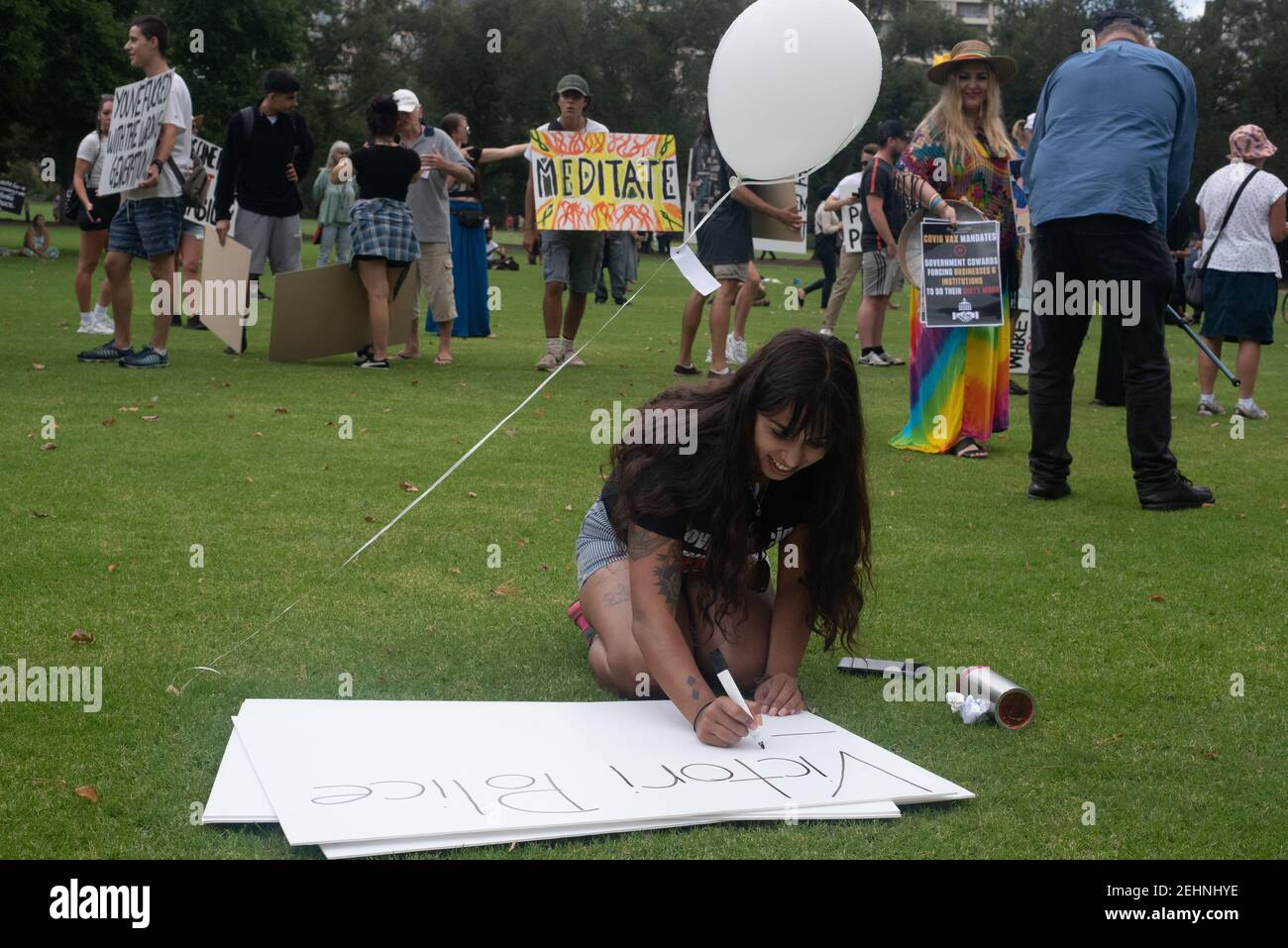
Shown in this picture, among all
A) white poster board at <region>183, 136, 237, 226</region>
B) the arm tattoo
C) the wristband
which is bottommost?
the wristband

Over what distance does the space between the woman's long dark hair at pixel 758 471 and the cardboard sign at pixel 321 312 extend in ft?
24.6

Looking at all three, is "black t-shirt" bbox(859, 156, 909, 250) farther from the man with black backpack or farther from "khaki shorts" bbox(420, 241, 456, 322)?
the man with black backpack

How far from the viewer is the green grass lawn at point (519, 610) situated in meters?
2.93

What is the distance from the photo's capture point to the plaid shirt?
34.0 ft

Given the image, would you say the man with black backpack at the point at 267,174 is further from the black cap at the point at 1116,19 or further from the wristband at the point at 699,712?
the wristband at the point at 699,712

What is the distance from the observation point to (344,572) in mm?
4848

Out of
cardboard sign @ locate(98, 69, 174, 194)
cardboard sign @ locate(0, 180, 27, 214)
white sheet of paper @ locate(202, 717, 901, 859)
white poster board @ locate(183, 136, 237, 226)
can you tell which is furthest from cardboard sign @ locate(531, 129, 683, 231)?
cardboard sign @ locate(0, 180, 27, 214)

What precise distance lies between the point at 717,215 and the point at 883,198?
124 cm

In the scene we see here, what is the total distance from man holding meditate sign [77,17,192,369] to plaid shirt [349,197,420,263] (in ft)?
4.20

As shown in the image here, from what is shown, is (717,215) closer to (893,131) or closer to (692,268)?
(893,131)

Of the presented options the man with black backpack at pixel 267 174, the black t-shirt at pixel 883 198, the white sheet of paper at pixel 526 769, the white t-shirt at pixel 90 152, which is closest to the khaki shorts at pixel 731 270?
the black t-shirt at pixel 883 198

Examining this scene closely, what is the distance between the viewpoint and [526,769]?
3127 mm

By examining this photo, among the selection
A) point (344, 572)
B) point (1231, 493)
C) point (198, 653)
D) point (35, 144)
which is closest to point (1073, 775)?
point (198, 653)
